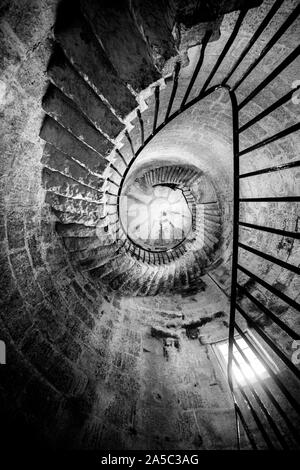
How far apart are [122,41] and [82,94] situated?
47 cm

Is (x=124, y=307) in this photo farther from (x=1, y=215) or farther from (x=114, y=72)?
(x=114, y=72)

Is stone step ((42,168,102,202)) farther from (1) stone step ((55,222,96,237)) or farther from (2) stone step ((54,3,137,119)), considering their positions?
(2) stone step ((54,3,137,119))

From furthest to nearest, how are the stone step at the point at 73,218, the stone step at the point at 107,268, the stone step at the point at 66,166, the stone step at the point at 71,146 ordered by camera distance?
1. the stone step at the point at 107,268
2. the stone step at the point at 73,218
3. the stone step at the point at 66,166
4. the stone step at the point at 71,146

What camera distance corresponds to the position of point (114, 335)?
3170mm

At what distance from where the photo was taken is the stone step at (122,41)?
1446mm

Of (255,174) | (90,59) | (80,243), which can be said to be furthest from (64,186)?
(255,174)

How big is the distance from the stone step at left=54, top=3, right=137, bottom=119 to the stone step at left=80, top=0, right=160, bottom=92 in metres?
0.08

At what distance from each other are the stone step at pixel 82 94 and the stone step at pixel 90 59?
102mm

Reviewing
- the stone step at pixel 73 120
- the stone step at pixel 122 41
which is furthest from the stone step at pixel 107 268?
the stone step at pixel 122 41

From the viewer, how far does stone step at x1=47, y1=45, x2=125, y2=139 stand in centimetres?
164

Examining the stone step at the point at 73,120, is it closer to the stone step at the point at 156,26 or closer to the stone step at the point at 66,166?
the stone step at the point at 66,166

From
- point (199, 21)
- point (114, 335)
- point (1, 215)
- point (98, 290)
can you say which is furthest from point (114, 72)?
point (114, 335)

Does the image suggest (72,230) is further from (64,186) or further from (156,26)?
(156,26)

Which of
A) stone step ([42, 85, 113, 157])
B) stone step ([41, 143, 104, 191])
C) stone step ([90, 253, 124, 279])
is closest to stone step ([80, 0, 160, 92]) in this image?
stone step ([42, 85, 113, 157])
